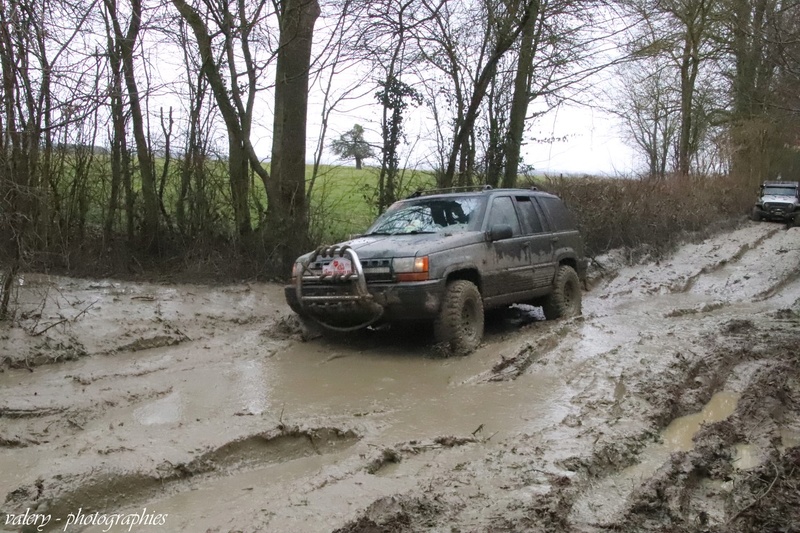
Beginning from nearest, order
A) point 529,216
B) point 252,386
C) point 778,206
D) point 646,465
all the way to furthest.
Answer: point 646,465 < point 252,386 < point 529,216 < point 778,206

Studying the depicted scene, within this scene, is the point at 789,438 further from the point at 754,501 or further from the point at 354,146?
the point at 354,146

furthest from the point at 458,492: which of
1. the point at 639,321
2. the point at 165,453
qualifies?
the point at 639,321

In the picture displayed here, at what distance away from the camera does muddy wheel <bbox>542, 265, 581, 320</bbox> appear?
9508mm

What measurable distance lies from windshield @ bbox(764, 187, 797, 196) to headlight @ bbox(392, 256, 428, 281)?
25688 millimetres

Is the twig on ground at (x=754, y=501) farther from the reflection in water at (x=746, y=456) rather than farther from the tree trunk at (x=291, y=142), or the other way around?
the tree trunk at (x=291, y=142)

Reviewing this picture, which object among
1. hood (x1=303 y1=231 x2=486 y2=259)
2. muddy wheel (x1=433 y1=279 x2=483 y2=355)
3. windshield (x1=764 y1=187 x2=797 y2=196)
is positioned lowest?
muddy wheel (x1=433 y1=279 x2=483 y2=355)

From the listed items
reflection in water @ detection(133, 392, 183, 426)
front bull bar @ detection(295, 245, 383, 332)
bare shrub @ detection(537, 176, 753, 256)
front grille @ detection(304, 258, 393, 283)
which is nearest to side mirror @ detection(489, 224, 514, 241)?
front grille @ detection(304, 258, 393, 283)

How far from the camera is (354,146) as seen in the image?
13453 millimetres

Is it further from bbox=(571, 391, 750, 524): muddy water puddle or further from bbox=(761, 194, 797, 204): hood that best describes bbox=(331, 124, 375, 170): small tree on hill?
bbox=(761, 194, 797, 204): hood

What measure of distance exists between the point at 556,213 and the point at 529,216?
2.75 feet

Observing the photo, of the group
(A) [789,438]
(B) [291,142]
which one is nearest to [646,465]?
(A) [789,438]

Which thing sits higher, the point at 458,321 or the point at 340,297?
the point at 340,297

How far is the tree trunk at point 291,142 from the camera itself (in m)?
11.6

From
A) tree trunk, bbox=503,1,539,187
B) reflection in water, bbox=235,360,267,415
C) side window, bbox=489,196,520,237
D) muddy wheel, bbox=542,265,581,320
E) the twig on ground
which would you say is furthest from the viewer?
tree trunk, bbox=503,1,539,187
